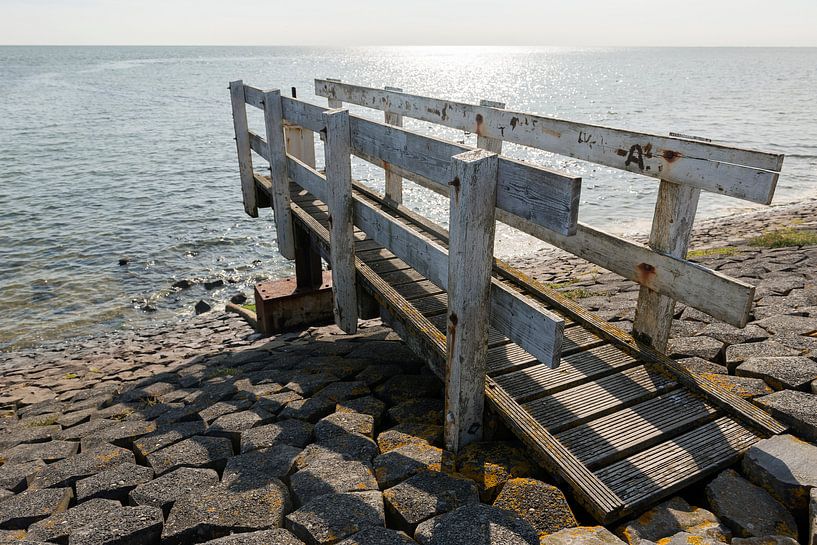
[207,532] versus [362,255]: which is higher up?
[362,255]

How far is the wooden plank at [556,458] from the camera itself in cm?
286

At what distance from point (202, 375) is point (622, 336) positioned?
474 centimetres

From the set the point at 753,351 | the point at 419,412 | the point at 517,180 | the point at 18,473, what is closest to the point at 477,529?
the point at 419,412

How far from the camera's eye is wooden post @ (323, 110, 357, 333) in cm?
450

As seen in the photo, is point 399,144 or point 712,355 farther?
point 712,355

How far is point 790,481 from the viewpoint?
117 inches

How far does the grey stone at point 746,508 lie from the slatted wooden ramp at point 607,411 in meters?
0.10

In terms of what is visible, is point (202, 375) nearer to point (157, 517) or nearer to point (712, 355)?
point (157, 517)

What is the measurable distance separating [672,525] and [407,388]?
2.32 meters

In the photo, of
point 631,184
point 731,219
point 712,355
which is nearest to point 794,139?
point 631,184

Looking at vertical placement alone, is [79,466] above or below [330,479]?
below

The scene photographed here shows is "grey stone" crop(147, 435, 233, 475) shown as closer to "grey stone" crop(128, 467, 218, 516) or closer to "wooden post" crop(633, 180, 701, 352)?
"grey stone" crop(128, 467, 218, 516)

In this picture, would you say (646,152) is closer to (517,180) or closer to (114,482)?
(517,180)

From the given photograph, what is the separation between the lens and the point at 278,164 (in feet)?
21.3
